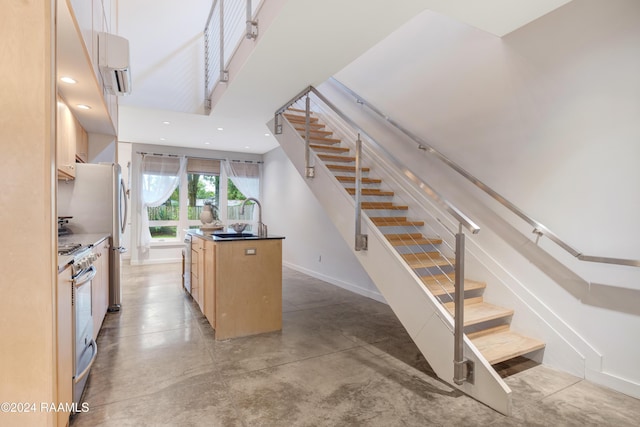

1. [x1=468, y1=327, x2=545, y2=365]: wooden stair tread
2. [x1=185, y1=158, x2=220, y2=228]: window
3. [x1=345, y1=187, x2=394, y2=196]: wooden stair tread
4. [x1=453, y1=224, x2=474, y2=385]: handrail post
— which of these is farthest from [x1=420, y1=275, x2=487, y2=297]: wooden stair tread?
[x1=185, y1=158, x2=220, y2=228]: window

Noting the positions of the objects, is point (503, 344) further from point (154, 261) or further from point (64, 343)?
point (154, 261)

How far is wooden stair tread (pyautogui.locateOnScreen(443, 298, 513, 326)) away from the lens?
94.6 inches

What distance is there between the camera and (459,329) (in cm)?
196

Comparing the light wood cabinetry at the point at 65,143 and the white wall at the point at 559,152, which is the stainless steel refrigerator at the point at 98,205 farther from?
the white wall at the point at 559,152

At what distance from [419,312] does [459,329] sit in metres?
0.32

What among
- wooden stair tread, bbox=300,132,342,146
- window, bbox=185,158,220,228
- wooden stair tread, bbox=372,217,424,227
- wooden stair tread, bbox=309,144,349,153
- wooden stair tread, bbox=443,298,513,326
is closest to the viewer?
wooden stair tread, bbox=443,298,513,326

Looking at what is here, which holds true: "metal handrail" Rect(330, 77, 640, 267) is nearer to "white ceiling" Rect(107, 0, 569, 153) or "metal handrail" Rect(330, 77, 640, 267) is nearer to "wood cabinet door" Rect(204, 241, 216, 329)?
"white ceiling" Rect(107, 0, 569, 153)

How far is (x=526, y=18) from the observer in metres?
2.38

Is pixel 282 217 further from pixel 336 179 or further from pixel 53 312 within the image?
pixel 53 312

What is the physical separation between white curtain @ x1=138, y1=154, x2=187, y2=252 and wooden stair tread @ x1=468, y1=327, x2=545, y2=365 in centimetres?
672

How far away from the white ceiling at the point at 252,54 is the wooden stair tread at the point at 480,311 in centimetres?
220

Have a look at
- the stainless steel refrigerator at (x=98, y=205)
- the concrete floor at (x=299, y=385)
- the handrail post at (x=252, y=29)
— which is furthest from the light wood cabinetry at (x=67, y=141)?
the handrail post at (x=252, y=29)

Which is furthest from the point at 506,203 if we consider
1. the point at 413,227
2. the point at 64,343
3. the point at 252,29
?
the point at 64,343

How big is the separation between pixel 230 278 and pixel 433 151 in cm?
233
